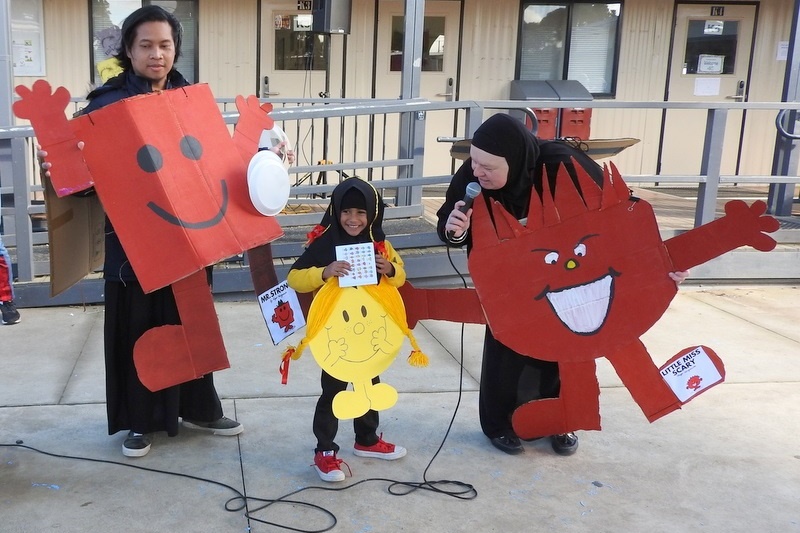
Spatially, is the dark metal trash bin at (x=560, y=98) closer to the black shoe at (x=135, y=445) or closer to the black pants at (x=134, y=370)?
the black pants at (x=134, y=370)

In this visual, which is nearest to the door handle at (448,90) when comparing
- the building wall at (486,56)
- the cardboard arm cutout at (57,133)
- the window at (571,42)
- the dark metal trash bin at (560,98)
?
the building wall at (486,56)

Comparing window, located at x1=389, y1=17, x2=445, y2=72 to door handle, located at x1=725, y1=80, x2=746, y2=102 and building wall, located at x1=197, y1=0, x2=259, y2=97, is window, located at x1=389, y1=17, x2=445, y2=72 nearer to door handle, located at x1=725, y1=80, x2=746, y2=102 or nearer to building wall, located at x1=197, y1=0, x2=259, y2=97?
building wall, located at x1=197, y1=0, x2=259, y2=97

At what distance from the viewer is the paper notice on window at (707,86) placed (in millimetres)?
10008

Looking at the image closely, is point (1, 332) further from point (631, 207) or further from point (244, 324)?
point (631, 207)

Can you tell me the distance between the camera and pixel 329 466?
9.92ft

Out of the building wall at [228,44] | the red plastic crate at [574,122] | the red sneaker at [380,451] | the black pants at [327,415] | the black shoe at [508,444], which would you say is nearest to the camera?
the black pants at [327,415]

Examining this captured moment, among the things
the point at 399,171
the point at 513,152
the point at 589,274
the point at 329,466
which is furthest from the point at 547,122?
the point at 329,466

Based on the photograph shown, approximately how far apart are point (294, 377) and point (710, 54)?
7.80 meters

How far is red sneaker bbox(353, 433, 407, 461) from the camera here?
3213 millimetres

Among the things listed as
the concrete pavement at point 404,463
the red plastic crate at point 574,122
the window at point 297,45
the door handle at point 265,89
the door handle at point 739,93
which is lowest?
the concrete pavement at point 404,463

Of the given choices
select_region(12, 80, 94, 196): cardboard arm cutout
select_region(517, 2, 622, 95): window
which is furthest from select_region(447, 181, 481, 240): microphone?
select_region(517, 2, 622, 95): window

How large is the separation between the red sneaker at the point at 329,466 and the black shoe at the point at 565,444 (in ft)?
2.91

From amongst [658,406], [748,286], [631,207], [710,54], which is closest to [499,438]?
[658,406]

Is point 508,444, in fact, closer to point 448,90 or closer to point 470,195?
point 470,195
